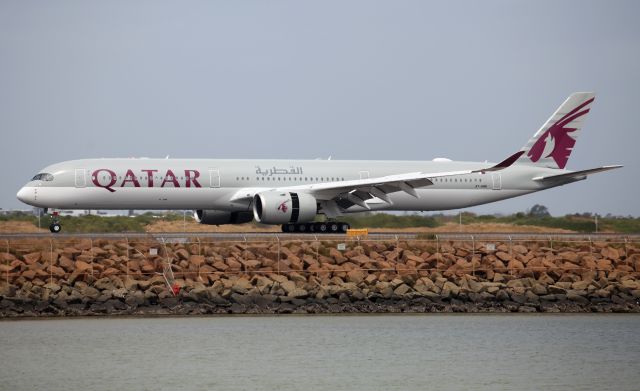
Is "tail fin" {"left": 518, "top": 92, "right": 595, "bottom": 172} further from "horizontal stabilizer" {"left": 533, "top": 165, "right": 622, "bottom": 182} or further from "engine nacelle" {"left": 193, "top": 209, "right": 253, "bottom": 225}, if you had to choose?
"engine nacelle" {"left": 193, "top": 209, "right": 253, "bottom": 225}

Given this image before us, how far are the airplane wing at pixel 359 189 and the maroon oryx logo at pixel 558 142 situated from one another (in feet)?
31.5

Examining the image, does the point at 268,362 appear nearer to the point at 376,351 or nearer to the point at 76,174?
the point at 376,351

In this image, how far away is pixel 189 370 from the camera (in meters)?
36.1

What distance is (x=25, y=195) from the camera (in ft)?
200

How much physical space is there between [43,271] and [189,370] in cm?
1317

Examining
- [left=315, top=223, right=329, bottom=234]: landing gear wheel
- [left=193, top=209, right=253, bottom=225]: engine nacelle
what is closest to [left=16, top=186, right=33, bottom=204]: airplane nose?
[left=193, top=209, right=253, bottom=225]: engine nacelle

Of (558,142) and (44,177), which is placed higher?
(558,142)

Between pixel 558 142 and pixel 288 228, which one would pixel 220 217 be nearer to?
pixel 288 228

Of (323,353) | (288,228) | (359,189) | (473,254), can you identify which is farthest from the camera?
(288,228)

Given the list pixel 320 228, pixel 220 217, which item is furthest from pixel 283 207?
pixel 220 217

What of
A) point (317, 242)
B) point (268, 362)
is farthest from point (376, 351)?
point (317, 242)

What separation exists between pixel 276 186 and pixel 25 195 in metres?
12.1

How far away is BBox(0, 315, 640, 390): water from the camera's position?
3475 centimetres

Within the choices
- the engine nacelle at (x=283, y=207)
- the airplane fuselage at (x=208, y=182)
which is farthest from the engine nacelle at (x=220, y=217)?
the engine nacelle at (x=283, y=207)
